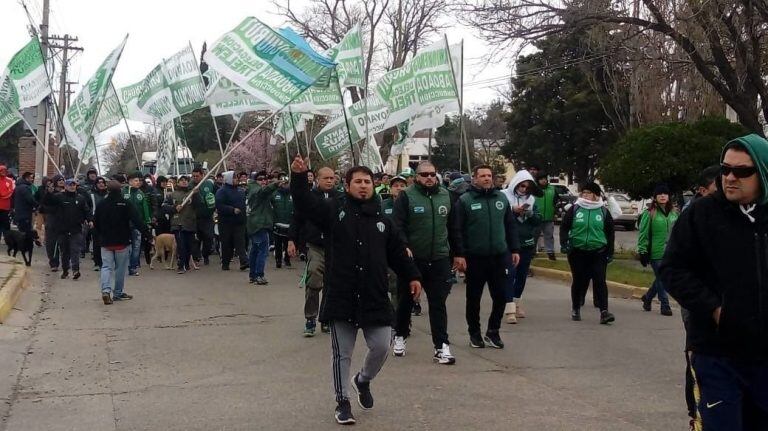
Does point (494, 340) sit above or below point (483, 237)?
below

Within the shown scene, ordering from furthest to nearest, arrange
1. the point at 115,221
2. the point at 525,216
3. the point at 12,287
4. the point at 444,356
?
the point at 115,221 → the point at 12,287 → the point at 525,216 → the point at 444,356

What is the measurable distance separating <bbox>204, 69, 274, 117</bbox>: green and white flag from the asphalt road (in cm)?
599

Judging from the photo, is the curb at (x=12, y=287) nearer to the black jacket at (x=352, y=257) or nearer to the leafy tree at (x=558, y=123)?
the black jacket at (x=352, y=257)

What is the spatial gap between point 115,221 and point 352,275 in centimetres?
633

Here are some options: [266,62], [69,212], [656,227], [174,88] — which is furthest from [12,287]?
[174,88]

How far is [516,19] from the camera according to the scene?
1524 centimetres

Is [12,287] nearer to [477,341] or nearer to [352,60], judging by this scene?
[477,341]

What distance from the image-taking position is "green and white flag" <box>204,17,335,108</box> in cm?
1075

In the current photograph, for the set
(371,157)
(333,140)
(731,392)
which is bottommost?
(731,392)

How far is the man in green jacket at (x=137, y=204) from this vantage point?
14828mm

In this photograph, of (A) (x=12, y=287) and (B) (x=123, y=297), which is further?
(B) (x=123, y=297)

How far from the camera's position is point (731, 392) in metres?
3.33

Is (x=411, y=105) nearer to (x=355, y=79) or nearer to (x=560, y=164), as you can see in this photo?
(x=355, y=79)

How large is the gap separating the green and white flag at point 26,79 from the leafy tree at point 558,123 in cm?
2691
